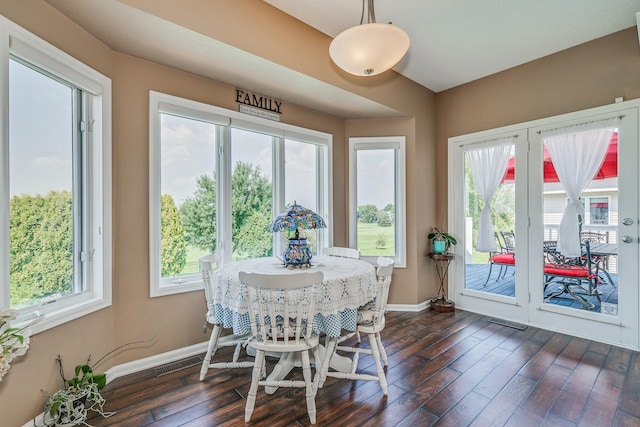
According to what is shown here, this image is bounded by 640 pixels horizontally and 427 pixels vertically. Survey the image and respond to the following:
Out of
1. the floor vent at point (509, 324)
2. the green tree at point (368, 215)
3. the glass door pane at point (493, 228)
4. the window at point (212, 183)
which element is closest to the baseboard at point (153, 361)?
the window at point (212, 183)

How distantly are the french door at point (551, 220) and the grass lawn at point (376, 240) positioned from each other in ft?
2.71

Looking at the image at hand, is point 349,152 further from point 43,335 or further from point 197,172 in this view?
point 43,335

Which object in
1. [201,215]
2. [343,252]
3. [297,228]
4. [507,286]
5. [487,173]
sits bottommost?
[507,286]

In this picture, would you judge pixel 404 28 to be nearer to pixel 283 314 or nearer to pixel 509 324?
pixel 283 314

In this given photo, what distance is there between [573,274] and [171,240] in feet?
12.7

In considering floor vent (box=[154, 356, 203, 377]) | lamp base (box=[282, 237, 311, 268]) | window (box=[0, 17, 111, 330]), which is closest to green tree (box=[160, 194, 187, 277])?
window (box=[0, 17, 111, 330])

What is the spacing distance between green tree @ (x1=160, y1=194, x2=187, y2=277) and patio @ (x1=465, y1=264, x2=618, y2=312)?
333 centimetres

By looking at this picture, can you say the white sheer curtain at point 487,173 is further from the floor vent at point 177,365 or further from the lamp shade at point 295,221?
the floor vent at point 177,365

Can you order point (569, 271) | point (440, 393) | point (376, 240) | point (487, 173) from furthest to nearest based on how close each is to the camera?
point (376, 240) < point (487, 173) < point (569, 271) < point (440, 393)

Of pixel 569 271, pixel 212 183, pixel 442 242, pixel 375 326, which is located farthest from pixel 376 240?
pixel 212 183

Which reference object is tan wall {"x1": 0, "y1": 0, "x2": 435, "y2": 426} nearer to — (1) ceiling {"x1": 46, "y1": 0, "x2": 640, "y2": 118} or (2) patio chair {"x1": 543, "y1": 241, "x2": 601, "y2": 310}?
(1) ceiling {"x1": 46, "y1": 0, "x2": 640, "y2": 118}

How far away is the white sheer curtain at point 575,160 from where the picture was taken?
8.87 ft

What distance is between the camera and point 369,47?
1.76 metres

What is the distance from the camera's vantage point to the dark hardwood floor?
1.70m
